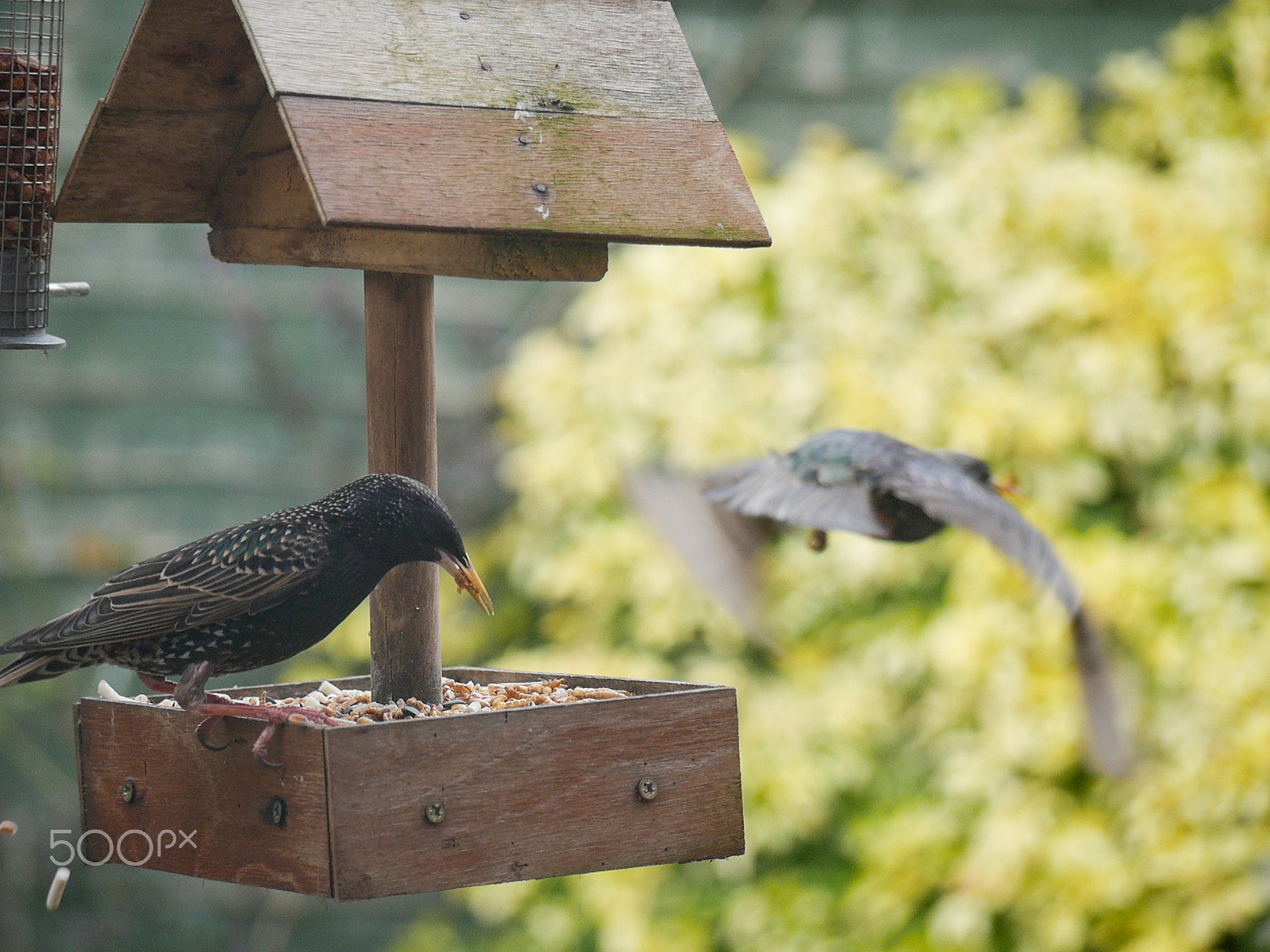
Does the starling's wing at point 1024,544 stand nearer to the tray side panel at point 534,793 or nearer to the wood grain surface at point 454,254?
the tray side panel at point 534,793

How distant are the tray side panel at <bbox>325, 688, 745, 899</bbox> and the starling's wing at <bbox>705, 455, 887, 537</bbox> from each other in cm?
80

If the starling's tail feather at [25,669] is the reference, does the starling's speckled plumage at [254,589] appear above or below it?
above

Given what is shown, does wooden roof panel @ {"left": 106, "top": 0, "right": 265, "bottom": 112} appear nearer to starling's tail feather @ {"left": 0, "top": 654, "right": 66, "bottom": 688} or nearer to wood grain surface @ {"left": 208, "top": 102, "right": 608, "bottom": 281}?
wood grain surface @ {"left": 208, "top": 102, "right": 608, "bottom": 281}

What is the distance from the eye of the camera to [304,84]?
172 cm

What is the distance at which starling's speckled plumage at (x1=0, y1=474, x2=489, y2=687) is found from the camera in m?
1.94

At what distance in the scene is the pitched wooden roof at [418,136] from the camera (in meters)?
1.73

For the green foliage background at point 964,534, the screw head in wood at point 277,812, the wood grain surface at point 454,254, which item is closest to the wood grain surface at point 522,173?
the wood grain surface at point 454,254

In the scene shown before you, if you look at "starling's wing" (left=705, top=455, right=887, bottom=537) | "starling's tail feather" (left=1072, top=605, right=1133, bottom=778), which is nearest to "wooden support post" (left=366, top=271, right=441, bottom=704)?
"starling's wing" (left=705, top=455, right=887, bottom=537)

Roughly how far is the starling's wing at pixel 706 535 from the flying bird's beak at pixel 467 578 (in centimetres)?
118

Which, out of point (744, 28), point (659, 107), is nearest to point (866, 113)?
point (744, 28)

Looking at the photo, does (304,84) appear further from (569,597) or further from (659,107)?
(569,597)

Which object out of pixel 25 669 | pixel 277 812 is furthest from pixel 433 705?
pixel 25 669

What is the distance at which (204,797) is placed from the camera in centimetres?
191

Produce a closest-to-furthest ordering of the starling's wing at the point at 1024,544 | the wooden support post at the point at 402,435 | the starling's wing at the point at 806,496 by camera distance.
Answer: the wooden support post at the point at 402,435 < the starling's wing at the point at 1024,544 < the starling's wing at the point at 806,496
